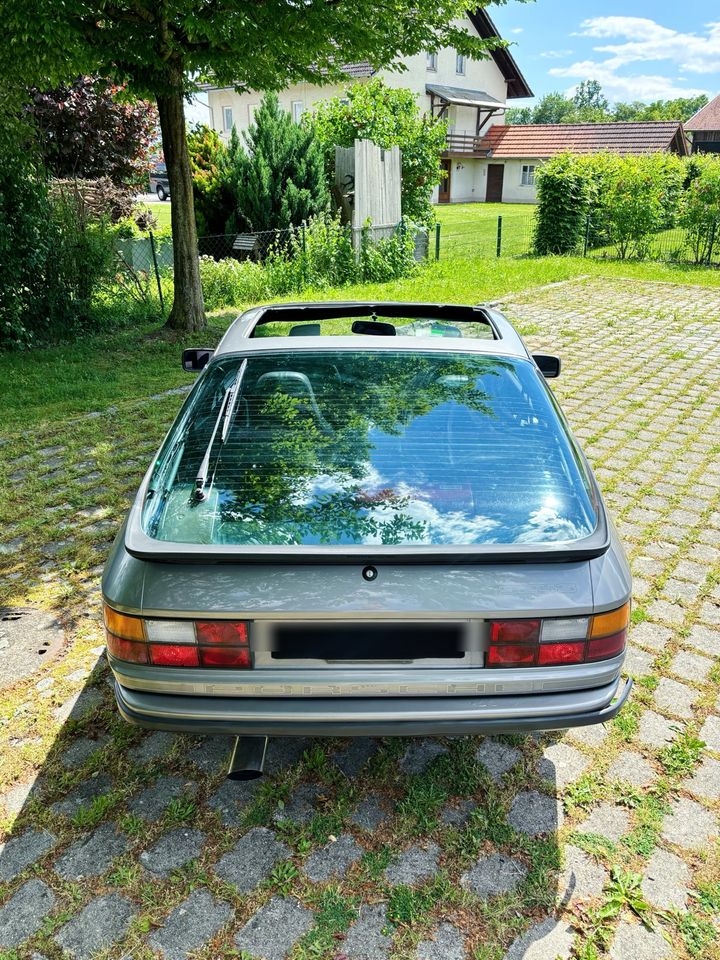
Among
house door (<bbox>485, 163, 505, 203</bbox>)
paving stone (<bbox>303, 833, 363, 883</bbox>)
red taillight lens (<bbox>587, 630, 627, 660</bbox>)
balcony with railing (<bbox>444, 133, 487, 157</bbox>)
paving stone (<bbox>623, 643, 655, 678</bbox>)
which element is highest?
balcony with railing (<bbox>444, 133, 487, 157</bbox>)

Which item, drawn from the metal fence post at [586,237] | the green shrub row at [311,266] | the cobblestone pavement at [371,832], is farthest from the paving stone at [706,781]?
the metal fence post at [586,237]

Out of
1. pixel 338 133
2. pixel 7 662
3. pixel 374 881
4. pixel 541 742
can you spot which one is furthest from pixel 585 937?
pixel 338 133

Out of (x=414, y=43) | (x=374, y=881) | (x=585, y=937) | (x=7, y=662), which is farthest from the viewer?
(x=414, y=43)

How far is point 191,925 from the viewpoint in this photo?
7.48ft

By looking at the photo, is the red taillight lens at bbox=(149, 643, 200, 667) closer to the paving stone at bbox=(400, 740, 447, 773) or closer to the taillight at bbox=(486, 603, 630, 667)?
the taillight at bbox=(486, 603, 630, 667)

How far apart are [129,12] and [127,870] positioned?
9278mm

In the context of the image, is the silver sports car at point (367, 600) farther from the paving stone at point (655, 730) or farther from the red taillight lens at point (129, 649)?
the paving stone at point (655, 730)

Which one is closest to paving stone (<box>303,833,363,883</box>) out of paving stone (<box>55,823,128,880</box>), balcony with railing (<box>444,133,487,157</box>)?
paving stone (<box>55,823,128,880</box>)

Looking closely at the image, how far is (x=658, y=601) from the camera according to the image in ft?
13.2

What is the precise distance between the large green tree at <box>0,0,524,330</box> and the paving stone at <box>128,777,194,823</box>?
25.0ft

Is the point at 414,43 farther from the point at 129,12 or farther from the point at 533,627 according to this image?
the point at 533,627

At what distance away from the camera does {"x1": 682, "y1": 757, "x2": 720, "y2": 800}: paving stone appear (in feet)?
9.09

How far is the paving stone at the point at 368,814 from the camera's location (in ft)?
8.68

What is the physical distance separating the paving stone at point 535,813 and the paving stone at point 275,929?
2.67 ft
